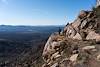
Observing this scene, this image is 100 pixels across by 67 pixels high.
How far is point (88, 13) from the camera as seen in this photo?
1902 centimetres

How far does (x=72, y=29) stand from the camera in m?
17.6

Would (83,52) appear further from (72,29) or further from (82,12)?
(82,12)

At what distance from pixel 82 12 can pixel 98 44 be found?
20.0 feet

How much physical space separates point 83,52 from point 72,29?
489 cm

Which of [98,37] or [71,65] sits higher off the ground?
[98,37]

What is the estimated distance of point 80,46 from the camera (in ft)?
46.0

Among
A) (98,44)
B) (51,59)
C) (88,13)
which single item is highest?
(88,13)

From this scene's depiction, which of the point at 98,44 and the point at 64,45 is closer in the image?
the point at 98,44

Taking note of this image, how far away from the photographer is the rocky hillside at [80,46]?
12.2m

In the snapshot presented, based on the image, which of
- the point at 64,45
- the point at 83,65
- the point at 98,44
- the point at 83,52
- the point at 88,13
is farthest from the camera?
the point at 88,13

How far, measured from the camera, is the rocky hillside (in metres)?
12.2

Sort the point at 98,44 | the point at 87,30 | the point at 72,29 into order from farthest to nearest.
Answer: the point at 72,29, the point at 87,30, the point at 98,44

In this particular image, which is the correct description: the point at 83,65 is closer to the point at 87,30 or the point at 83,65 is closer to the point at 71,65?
the point at 71,65

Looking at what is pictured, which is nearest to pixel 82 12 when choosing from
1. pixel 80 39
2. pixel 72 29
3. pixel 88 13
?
pixel 88 13
